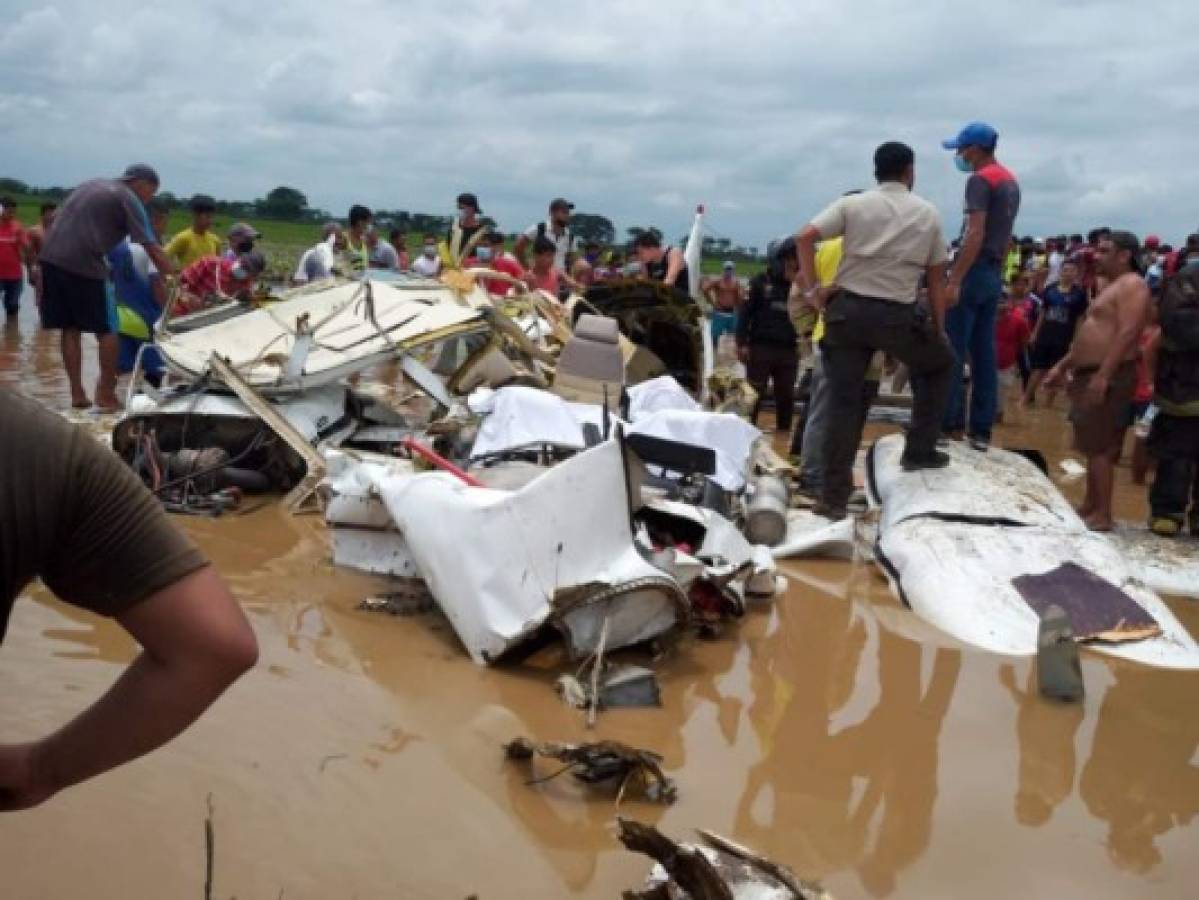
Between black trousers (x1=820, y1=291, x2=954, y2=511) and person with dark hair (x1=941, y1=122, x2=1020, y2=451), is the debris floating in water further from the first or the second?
person with dark hair (x1=941, y1=122, x2=1020, y2=451)

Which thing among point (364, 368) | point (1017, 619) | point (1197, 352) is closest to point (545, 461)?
point (364, 368)

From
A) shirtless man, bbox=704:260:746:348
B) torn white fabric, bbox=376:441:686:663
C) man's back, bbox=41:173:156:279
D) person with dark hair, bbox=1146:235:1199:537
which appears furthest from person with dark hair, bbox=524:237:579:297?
torn white fabric, bbox=376:441:686:663

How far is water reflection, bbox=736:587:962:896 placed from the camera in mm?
3152

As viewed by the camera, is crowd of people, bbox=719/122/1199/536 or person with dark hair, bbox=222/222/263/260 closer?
crowd of people, bbox=719/122/1199/536

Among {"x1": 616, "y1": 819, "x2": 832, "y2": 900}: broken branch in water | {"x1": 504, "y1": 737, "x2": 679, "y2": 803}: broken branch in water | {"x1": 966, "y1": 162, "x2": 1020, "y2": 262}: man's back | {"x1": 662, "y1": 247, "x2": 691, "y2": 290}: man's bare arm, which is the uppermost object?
{"x1": 966, "y1": 162, "x2": 1020, "y2": 262}: man's back

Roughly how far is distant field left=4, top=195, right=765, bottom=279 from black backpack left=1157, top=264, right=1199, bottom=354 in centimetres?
1999

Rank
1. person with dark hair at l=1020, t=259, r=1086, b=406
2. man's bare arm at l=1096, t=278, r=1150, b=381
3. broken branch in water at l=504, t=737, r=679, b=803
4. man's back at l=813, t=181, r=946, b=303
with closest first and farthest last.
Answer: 1. broken branch in water at l=504, t=737, r=679, b=803
2. man's back at l=813, t=181, r=946, b=303
3. man's bare arm at l=1096, t=278, r=1150, b=381
4. person with dark hair at l=1020, t=259, r=1086, b=406

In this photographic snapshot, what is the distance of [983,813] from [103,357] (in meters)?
7.16

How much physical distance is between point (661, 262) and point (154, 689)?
33.9 feet

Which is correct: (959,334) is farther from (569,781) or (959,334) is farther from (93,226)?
(93,226)

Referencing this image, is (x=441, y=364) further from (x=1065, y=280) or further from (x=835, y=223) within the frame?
(x=1065, y=280)

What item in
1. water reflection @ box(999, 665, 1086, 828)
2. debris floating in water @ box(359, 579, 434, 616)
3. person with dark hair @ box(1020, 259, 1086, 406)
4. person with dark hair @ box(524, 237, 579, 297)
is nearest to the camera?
water reflection @ box(999, 665, 1086, 828)

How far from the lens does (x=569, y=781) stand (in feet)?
10.8

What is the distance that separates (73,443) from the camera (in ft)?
4.61
